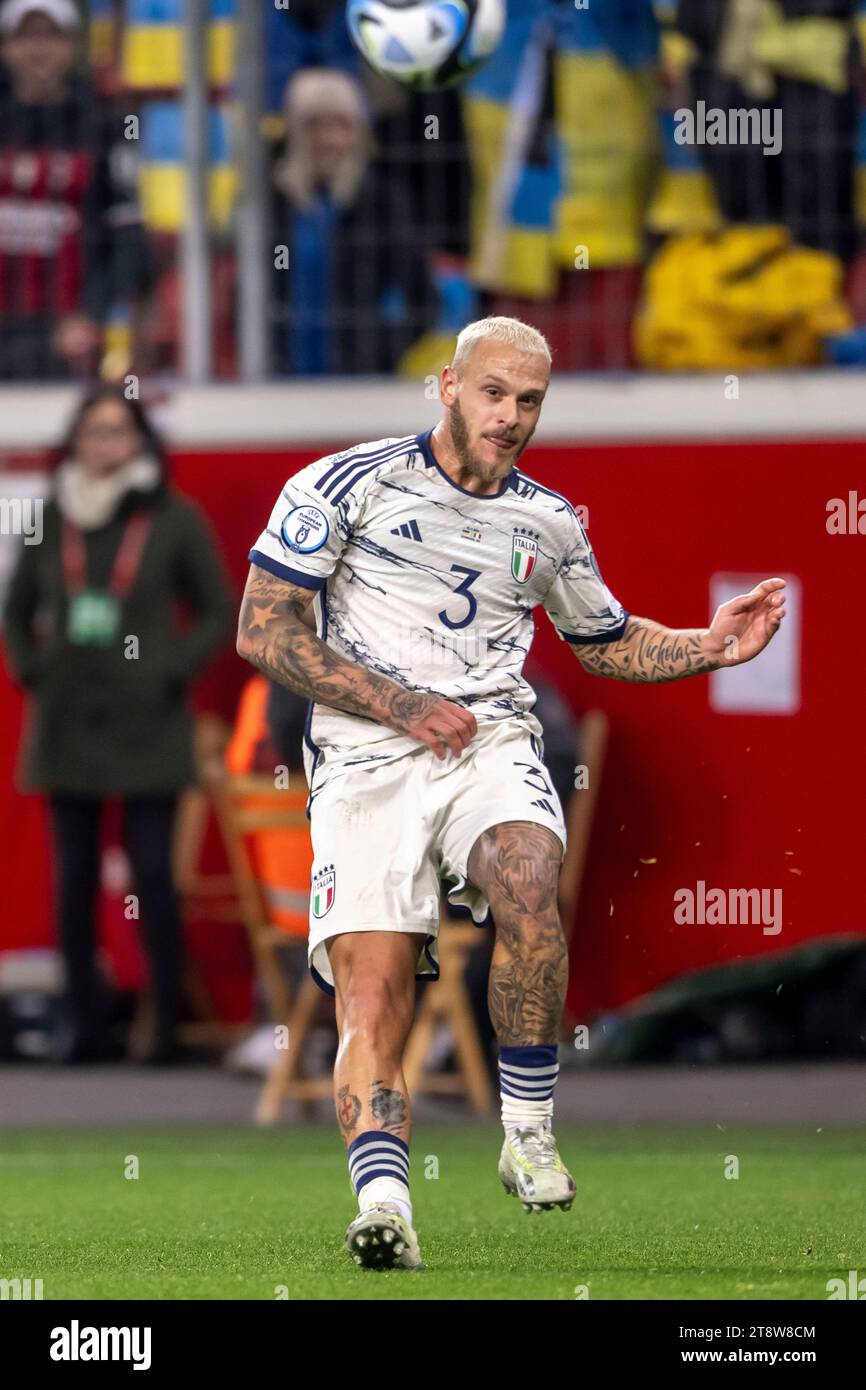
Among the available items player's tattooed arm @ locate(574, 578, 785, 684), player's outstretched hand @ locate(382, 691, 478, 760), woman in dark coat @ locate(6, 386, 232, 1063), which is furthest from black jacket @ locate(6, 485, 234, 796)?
player's outstretched hand @ locate(382, 691, 478, 760)

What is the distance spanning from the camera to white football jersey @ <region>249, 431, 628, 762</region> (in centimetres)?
573

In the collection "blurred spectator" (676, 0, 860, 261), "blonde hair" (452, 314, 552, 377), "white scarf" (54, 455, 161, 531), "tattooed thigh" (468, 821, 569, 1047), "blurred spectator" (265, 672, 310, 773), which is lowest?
"tattooed thigh" (468, 821, 569, 1047)

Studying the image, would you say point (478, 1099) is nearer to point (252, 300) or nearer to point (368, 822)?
point (252, 300)

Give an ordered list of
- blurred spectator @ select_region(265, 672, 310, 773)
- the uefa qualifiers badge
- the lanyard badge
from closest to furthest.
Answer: the uefa qualifiers badge
blurred spectator @ select_region(265, 672, 310, 773)
the lanyard badge

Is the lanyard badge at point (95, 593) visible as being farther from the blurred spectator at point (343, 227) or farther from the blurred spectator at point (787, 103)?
the blurred spectator at point (787, 103)

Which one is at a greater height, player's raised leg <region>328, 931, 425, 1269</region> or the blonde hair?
the blonde hair

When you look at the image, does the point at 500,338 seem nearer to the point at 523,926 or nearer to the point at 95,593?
the point at 523,926

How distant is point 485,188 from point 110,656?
2.57 metres

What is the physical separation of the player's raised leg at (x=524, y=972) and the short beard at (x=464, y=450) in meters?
0.77

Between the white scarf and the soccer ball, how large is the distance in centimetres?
214

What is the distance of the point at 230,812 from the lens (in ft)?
34.0

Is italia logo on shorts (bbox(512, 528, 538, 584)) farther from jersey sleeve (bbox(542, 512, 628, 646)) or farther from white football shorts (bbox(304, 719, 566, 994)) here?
white football shorts (bbox(304, 719, 566, 994))

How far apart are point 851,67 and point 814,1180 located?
5362 millimetres

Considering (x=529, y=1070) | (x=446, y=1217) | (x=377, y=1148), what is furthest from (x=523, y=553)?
(x=446, y=1217)
